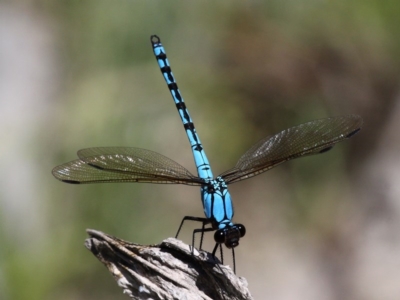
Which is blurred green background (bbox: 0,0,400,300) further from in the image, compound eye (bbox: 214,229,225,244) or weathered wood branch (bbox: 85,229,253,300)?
weathered wood branch (bbox: 85,229,253,300)

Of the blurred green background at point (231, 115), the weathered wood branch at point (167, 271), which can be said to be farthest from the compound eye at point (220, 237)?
the blurred green background at point (231, 115)

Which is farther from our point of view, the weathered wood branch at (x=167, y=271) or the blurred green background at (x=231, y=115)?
the blurred green background at (x=231, y=115)

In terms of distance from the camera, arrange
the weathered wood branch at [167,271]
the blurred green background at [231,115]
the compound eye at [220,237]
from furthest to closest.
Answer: the blurred green background at [231,115] < the compound eye at [220,237] < the weathered wood branch at [167,271]

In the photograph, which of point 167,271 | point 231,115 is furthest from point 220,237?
point 231,115

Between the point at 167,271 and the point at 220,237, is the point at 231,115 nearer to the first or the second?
the point at 220,237

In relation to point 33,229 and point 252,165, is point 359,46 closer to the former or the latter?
point 252,165

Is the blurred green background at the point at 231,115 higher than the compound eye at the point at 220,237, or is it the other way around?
the blurred green background at the point at 231,115

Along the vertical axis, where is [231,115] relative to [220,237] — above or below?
above

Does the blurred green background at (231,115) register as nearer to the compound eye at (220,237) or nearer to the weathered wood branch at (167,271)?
the compound eye at (220,237)
